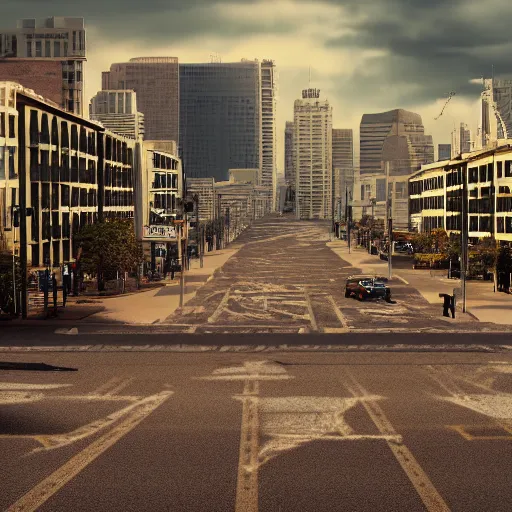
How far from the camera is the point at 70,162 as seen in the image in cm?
9938

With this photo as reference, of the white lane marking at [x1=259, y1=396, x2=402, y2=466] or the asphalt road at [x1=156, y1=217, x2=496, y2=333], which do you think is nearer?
the white lane marking at [x1=259, y1=396, x2=402, y2=466]

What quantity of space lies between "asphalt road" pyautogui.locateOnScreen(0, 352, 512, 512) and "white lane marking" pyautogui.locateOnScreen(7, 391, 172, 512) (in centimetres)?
5

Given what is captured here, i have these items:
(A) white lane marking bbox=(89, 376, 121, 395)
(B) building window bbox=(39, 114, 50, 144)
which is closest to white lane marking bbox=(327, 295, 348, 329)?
(A) white lane marking bbox=(89, 376, 121, 395)

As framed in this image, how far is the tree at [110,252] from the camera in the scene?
8856 cm

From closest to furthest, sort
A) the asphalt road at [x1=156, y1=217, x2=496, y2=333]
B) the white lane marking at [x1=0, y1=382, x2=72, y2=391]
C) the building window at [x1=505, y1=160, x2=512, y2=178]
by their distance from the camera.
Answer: the white lane marking at [x1=0, y1=382, x2=72, y2=391] < the asphalt road at [x1=156, y1=217, x2=496, y2=333] < the building window at [x1=505, y1=160, x2=512, y2=178]

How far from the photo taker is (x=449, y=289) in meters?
90.4

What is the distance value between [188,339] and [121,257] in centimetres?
3635

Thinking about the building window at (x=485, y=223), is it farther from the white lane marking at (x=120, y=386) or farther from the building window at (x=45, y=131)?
the white lane marking at (x=120, y=386)

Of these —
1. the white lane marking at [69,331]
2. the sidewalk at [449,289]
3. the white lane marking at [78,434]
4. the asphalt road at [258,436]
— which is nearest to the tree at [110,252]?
the sidewalk at [449,289]

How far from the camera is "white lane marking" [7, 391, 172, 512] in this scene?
67.7 feet

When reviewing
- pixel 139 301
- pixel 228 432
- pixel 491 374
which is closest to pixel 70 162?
pixel 139 301

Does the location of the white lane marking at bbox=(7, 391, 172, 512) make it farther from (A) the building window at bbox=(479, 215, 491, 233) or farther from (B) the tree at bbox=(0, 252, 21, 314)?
(A) the building window at bbox=(479, 215, 491, 233)

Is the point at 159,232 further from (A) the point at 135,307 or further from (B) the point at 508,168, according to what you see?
(B) the point at 508,168

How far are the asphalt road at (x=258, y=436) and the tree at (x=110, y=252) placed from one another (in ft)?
150
